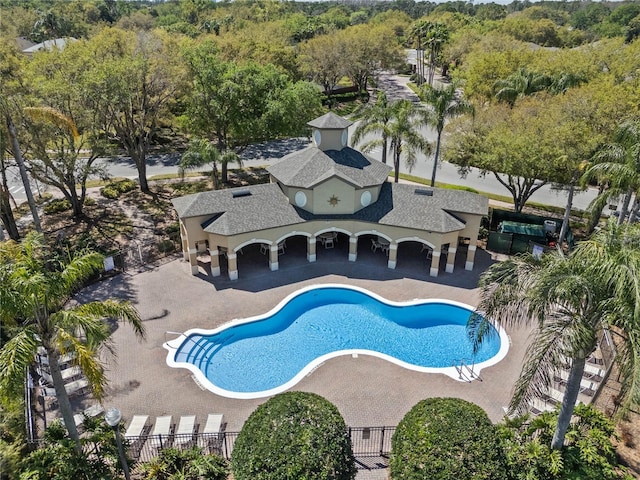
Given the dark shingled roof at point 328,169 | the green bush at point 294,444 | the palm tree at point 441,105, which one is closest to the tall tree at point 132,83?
the dark shingled roof at point 328,169

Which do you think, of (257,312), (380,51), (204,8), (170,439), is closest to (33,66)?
(257,312)

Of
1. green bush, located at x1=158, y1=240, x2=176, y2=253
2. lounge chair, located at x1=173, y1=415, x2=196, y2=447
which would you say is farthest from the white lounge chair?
green bush, located at x1=158, y1=240, x2=176, y2=253

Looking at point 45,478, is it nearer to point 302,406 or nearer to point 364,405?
point 302,406

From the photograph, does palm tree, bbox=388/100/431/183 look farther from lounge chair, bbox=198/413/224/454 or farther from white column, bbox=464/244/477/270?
lounge chair, bbox=198/413/224/454

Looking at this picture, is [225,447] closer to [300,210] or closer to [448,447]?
[448,447]

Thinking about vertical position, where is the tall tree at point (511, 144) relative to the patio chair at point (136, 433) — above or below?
above

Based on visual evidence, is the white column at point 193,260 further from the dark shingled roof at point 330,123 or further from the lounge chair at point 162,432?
the dark shingled roof at point 330,123

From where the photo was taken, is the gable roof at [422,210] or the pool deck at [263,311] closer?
the pool deck at [263,311]
